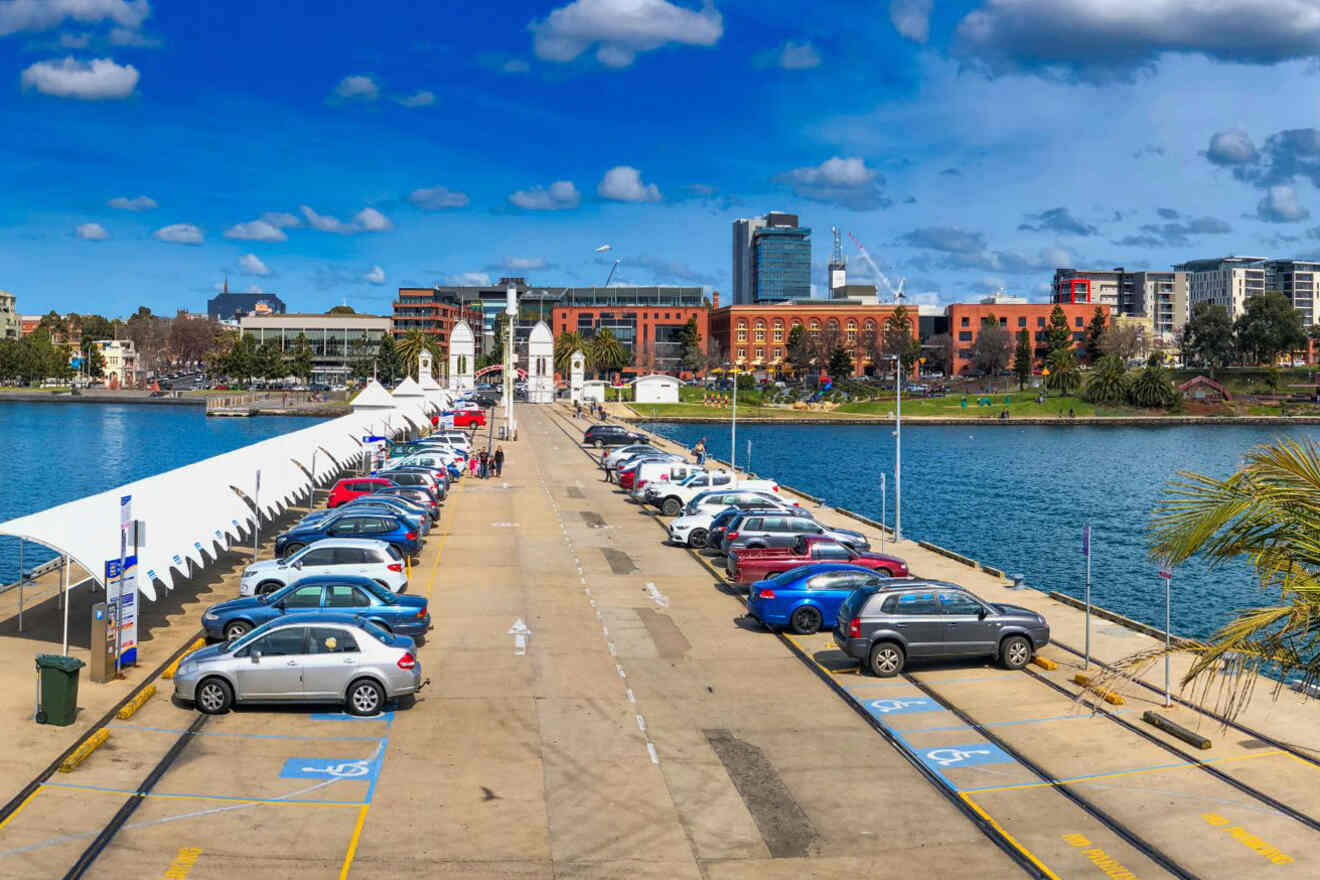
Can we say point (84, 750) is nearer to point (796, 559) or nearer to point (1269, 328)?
point (796, 559)

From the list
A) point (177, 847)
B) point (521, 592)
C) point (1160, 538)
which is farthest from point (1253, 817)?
point (521, 592)

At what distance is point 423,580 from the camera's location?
3112 cm

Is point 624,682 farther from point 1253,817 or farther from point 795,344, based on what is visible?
point 795,344

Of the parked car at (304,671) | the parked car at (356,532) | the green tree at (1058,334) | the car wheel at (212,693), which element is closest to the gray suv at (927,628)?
the parked car at (304,671)

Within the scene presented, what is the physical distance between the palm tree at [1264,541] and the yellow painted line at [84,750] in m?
14.6

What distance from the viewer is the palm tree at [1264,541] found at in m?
6.67

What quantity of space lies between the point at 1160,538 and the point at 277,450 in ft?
132

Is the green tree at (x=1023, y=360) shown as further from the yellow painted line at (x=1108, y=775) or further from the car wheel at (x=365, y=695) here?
the car wheel at (x=365, y=695)

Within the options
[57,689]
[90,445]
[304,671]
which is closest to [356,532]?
[304,671]

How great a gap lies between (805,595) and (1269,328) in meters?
194

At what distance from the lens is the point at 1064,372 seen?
178 metres

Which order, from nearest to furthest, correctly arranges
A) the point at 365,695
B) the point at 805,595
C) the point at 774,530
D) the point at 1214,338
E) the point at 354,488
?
1. the point at 365,695
2. the point at 805,595
3. the point at 774,530
4. the point at 354,488
5. the point at 1214,338

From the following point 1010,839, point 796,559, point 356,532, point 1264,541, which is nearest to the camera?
point 1264,541

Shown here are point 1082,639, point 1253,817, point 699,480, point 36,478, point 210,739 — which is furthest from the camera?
point 36,478
